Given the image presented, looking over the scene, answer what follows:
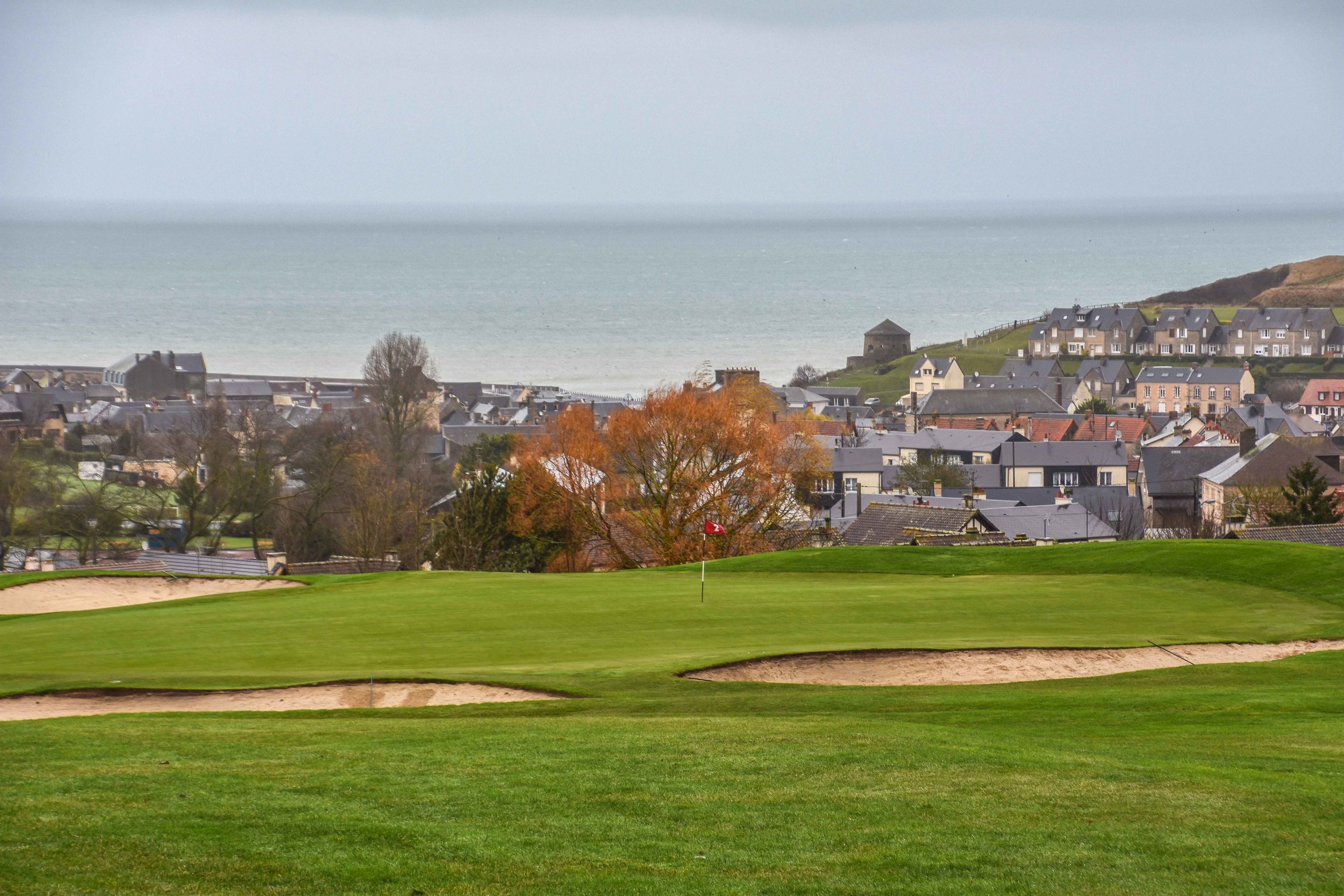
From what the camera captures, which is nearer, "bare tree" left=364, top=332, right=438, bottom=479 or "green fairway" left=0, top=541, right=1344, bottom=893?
"green fairway" left=0, top=541, right=1344, bottom=893

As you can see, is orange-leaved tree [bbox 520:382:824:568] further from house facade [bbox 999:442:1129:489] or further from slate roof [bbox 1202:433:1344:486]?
Result: house facade [bbox 999:442:1129:489]

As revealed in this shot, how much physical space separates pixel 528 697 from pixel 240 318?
18782 cm

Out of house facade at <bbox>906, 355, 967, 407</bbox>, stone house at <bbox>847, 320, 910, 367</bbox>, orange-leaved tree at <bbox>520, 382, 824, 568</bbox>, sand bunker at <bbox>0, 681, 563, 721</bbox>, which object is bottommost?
sand bunker at <bbox>0, 681, 563, 721</bbox>

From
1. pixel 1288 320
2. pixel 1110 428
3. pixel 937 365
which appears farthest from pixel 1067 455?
pixel 1288 320

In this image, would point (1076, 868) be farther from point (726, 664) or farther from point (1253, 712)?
point (726, 664)

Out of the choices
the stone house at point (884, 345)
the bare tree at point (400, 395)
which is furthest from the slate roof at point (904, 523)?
the stone house at point (884, 345)

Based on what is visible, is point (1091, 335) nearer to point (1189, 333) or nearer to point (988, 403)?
point (1189, 333)

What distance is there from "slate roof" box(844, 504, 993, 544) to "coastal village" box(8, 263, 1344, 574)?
98 millimetres

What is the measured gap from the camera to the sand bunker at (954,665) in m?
18.0

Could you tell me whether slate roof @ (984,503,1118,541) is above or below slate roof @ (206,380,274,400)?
below

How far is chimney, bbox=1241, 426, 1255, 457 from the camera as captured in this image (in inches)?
2749

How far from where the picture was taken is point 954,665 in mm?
18484

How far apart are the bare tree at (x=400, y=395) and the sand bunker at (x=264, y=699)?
2110 inches

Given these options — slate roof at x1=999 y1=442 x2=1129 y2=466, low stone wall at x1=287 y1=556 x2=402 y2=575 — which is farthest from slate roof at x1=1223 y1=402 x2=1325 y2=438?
low stone wall at x1=287 y1=556 x2=402 y2=575
